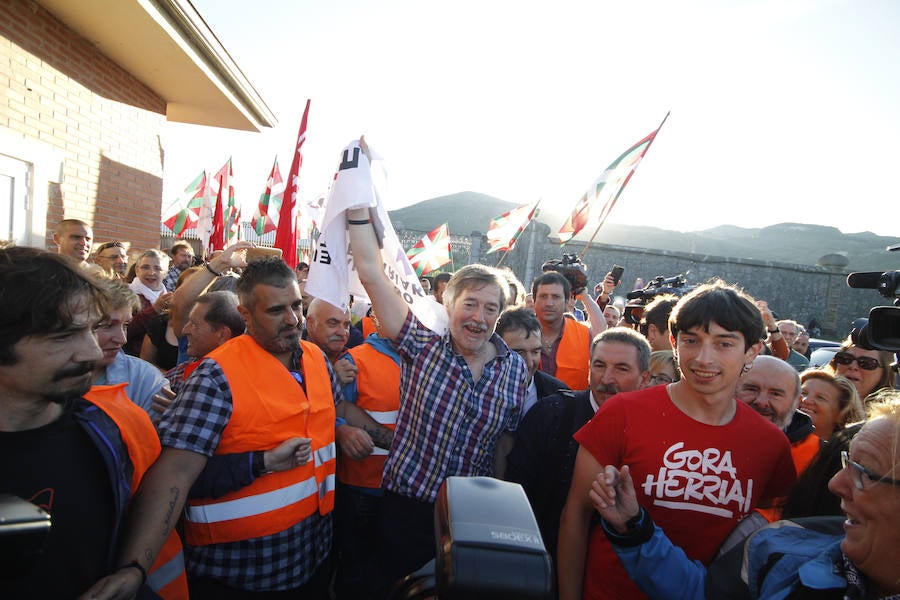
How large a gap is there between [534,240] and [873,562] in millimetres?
18098

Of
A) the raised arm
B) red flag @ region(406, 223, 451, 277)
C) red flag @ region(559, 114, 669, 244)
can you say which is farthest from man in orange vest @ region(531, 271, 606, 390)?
red flag @ region(406, 223, 451, 277)

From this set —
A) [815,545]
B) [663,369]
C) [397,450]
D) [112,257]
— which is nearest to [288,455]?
[397,450]

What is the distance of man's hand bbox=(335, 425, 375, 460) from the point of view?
2.70 m

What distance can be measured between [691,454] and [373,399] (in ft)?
5.57

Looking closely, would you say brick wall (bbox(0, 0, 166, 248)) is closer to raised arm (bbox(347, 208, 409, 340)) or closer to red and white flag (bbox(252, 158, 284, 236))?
red and white flag (bbox(252, 158, 284, 236))

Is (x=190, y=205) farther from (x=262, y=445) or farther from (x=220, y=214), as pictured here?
(x=262, y=445)

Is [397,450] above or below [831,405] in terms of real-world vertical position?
below

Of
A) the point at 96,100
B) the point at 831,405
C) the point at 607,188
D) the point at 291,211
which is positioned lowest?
the point at 831,405

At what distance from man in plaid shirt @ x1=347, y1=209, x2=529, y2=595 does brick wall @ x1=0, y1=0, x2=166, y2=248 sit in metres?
4.83

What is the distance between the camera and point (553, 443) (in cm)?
254

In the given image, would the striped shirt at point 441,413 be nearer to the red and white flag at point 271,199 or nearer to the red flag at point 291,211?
the red flag at point 291,211

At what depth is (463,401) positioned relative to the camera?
242cm

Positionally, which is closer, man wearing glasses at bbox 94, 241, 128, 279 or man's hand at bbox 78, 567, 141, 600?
man's hand at bbox 78, 567, 141, 600

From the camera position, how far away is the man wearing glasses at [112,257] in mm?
5266
